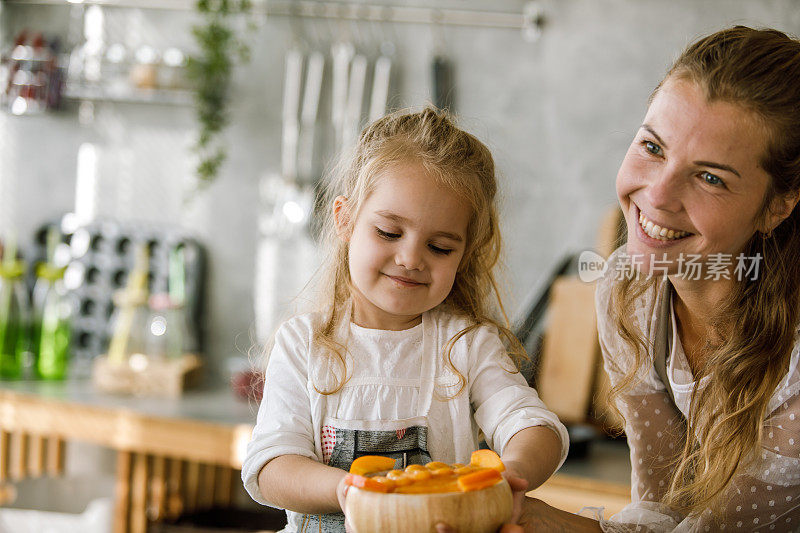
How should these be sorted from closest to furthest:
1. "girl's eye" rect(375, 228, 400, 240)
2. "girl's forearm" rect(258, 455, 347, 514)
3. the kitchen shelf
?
"girl's forearm" rect(258, 455, 347, 514) < "girl's eye" rect(375, 228, 400, 240) < the kitchen shelf

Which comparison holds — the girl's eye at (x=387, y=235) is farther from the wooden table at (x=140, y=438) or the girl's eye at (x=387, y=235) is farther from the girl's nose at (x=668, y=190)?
the wooden table at (x=140, y=438)

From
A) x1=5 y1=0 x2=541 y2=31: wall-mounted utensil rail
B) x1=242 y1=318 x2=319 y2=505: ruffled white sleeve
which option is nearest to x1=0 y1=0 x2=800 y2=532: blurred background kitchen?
x1=5 y1=0 x2=541 y2=31: wall-mounted utensil rail

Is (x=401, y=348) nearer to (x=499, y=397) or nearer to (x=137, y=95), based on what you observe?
(x=499, y=397)

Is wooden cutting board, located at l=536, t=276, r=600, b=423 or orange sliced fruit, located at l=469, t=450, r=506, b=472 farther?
wooden cutting board, located at l=536, t=276, r=600, b=423

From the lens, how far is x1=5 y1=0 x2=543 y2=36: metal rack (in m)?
2.20

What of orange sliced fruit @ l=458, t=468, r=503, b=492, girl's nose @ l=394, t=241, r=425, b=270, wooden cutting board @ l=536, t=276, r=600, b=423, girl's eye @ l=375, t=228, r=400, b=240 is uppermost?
girl's eye @ l=375, t=228, r=400, b=240

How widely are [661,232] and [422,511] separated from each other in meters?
0.37

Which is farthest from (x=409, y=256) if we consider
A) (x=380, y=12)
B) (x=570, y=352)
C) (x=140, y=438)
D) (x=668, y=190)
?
(x=380, y=12)

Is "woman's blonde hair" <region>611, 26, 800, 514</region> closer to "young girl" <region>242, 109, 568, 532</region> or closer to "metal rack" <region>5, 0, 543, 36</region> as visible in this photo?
"young girl" <region>242, 109, 568, 532</region>

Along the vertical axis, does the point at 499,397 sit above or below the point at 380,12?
below

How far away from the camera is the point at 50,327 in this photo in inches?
88.9

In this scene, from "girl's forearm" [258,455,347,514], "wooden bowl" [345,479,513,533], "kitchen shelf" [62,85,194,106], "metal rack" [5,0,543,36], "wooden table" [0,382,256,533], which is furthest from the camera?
"kitchen shelf" [62,85,194,106]

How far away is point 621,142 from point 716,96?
139 centimetres

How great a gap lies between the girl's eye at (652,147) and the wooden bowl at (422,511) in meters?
0.37
